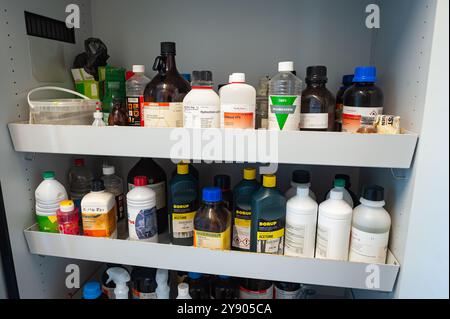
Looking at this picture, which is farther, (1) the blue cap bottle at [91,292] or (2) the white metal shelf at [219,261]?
(1) the blue cap bottle at [91,292]

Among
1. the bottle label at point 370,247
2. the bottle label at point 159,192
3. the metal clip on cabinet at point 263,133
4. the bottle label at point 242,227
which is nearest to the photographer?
the metal clip on cabinet at point 263,133

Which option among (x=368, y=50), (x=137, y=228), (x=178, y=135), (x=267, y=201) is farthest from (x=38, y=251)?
(x=368, y=50)

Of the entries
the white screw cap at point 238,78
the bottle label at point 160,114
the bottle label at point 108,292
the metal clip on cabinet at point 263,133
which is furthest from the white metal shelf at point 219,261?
the white screw cap at point 238,78

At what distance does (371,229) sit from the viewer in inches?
27.7

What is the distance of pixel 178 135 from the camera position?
0.68 m

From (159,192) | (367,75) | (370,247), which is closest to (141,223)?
(159,192)

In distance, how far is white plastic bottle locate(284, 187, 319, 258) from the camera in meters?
0.73

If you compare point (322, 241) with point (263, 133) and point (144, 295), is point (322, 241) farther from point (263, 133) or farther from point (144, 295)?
point (144, 295)

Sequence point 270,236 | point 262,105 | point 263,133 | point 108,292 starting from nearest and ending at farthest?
point 263,133 < point 270,236 < point 262,105 < point 108,292

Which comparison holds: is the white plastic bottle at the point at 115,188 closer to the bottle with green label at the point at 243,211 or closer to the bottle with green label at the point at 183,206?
the bottle with green label at the point at 183,206

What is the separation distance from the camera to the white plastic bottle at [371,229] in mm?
688

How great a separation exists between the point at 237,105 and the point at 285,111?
0.11 meters

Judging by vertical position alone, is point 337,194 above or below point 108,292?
above

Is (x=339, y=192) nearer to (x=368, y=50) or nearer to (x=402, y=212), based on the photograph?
(x=402, y=212)
